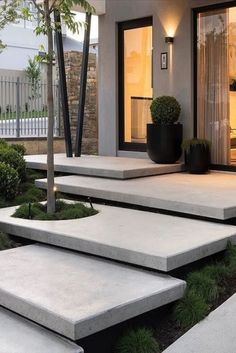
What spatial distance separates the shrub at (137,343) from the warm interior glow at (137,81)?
5998mm

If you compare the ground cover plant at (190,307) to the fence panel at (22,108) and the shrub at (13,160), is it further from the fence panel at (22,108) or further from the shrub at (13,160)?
the fence panel at (22,108)

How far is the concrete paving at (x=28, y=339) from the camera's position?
2.87 m

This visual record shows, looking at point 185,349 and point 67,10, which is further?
point 67,10

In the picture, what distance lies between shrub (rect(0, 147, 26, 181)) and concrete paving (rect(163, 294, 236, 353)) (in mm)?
4002

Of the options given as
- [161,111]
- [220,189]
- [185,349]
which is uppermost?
[161,111]

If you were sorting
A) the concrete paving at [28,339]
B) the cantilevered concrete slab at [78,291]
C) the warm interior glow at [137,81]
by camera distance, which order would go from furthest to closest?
the warm interior glow at [137,81] < the cantilevered concrete slab at [78,291] < the concrete paving at [28,339]

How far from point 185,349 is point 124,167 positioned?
13.8 ft

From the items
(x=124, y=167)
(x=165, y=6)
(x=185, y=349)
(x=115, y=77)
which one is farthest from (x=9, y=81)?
(x=185, y=349)

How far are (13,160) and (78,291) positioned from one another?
12.3 ft

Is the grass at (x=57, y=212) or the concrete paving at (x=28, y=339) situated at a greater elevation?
the grass at (x=57, y=212)

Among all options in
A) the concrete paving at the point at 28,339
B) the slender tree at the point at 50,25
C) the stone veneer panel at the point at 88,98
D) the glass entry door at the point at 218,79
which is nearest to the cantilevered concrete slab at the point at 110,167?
the glass entry door at the point at 218,79

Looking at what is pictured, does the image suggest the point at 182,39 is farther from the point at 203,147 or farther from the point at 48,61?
the point at 48,61

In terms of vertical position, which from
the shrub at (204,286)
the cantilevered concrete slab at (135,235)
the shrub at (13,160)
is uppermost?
the shrub at (13,160)

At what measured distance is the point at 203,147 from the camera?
24.3ft
